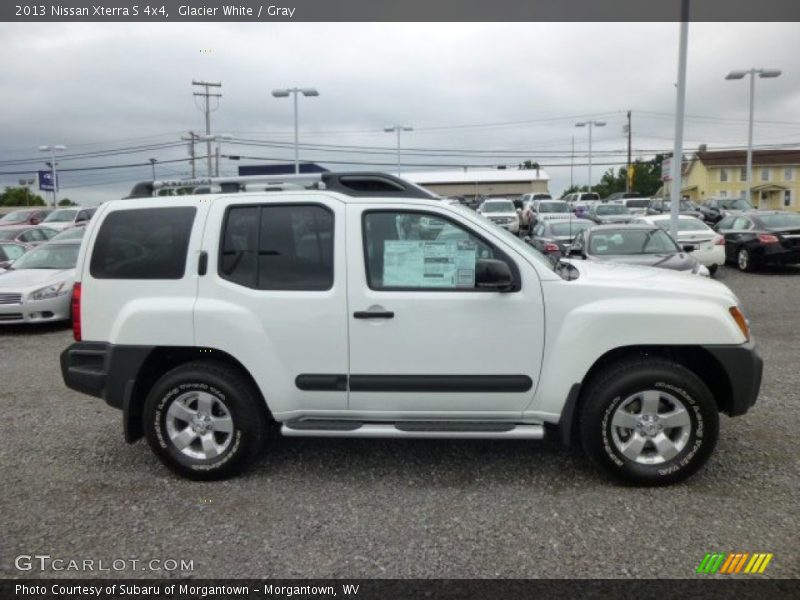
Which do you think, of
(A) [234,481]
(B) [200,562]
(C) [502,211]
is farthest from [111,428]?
(C) [502,211]

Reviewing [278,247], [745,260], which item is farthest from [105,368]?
[745,260]

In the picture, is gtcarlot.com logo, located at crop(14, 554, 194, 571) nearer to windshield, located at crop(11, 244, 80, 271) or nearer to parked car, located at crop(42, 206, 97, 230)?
A: windshield, located at crop(11, 244, 80, 271)

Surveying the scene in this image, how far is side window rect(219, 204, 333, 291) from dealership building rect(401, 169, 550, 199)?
6438 centimetres

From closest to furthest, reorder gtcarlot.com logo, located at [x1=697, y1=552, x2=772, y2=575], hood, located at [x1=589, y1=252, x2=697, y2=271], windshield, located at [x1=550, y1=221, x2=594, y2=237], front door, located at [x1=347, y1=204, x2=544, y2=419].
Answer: gtcarlot.com logo, located at [x1=697, y1=552, x2=772, y2=575], front door, located at [x1=347, y1=204, x2=544, y2=419], hood, located at [x1=589, y1=252, x2=697, y2=271], windshield, located at [x1=550, y1=221, x2=594, y2=237]

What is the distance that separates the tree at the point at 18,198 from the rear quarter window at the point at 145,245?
84.6 meters

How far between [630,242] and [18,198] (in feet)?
287

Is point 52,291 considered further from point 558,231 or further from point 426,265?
point 558,231

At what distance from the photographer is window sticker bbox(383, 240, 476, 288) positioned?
4.05 meters

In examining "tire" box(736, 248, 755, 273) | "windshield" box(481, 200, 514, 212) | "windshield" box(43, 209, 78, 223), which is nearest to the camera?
"tire" box(736, 248, 755, 273)

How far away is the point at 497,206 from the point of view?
28.6 meters

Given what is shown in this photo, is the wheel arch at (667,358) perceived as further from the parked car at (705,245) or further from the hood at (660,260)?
the parked car at (705,245)

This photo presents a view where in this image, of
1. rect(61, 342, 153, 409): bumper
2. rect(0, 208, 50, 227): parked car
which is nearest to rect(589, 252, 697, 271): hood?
rect(61, 342, 153, 409): bumper

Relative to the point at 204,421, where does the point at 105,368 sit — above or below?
above
